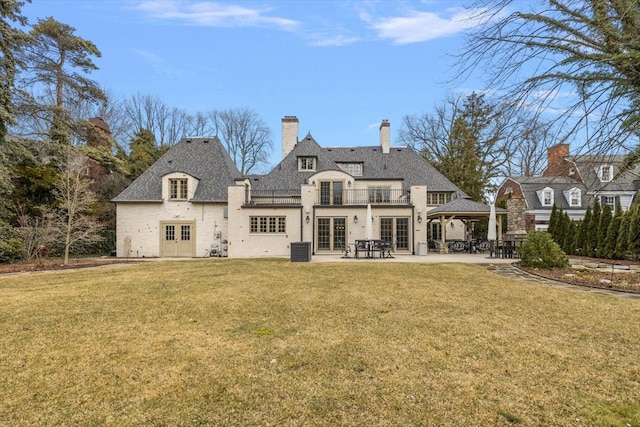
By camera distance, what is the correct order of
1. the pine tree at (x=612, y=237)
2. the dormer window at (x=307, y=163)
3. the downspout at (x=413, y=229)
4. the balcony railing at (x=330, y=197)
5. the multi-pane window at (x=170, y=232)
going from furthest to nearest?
1. the dormer window at (x=307, y=163)
2. the balcony railing at (x=330, y=197)
3. the multi-pane window at (x=170, y=232)
4. the downspout at (x=413, y=229)
5. the pine tree at (x=612, y=237)

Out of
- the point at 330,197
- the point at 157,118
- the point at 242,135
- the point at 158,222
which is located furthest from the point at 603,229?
the point at 157,118

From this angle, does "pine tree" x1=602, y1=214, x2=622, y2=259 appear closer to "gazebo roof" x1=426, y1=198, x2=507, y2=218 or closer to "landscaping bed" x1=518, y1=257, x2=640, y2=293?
"gazebo roof" x1=426, y1=198, x2=507, y2=218

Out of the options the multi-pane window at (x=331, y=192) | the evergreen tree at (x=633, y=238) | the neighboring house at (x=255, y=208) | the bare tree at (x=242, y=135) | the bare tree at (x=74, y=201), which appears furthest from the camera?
the bare tree at (x=242, y=135)

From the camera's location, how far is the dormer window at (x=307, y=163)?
2205 cm

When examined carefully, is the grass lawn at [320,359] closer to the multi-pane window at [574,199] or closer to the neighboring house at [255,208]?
the neighboring house at [255,208]

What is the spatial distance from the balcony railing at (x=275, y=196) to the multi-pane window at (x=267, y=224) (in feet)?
6.53

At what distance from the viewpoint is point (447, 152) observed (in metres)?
31.2

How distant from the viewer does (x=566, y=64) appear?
182 inches

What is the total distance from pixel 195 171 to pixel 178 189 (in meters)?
1.91

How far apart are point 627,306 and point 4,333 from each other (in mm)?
9887

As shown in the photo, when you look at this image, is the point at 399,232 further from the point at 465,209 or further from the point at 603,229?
the point at 603,229

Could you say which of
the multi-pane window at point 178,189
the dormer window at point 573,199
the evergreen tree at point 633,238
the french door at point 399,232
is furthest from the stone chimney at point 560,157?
the dormer window at point 573,199

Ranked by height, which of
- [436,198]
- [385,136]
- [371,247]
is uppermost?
[385,136]

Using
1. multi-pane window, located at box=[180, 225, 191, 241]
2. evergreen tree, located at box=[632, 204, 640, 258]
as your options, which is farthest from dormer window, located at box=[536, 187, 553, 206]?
multi-pane window, located at box=[180, 225, 191, 241]
